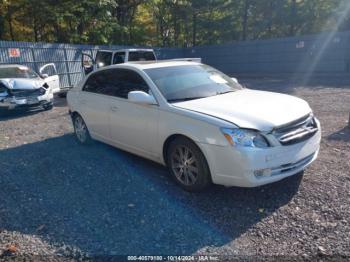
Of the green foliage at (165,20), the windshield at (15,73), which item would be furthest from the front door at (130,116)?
the green foliage at (165,20)

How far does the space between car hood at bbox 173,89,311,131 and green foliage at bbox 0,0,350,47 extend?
1808 cm

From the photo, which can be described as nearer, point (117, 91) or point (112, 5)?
point (117, 91)

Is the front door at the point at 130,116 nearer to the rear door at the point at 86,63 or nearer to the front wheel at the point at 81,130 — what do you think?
the front wheel at the point at 81,130

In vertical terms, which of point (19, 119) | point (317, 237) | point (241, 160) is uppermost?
point (241, 160)

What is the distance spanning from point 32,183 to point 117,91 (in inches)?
72.3

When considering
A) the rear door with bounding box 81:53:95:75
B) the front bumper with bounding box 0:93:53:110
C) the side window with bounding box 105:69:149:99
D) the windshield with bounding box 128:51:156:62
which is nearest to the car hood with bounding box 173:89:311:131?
→ the side window with bounding box 105:69:149:99

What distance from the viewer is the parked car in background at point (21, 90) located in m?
9.24

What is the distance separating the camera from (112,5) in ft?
73.6

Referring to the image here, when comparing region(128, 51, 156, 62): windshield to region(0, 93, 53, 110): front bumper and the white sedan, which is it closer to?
region(0, 93, 53, 110): front bumper

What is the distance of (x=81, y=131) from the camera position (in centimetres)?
596

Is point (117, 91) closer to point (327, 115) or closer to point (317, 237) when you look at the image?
point (317, 237)

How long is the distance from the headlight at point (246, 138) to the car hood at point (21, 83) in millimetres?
8457

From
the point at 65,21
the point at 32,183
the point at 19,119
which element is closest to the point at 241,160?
the point at 32,183

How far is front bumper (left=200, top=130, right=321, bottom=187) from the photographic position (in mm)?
3148
